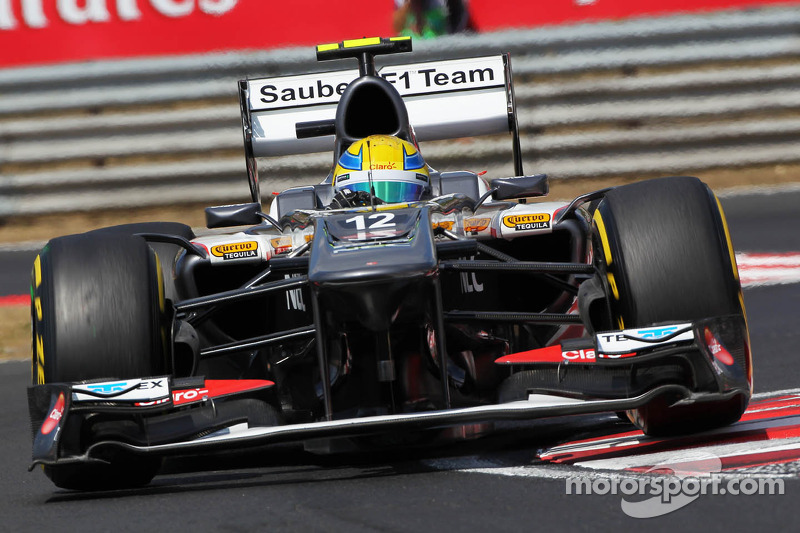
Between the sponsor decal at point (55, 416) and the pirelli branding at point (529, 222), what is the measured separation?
2093 mm

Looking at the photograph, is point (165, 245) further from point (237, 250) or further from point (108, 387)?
point (108, 387)

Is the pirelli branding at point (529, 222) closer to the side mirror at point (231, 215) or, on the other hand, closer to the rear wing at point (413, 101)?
the side mirror at point (231, 215)

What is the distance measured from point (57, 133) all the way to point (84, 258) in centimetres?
770

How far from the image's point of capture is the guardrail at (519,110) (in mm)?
11859

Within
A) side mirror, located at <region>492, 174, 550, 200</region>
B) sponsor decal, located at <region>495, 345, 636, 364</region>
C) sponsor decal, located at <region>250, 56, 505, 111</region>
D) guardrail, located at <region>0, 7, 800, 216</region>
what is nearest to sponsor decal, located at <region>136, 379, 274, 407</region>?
sponsor decal, located at <region>495, 345, 636, 364</region>

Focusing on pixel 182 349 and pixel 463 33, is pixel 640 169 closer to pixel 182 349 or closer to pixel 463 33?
pixel 463 33

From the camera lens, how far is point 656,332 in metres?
4.54

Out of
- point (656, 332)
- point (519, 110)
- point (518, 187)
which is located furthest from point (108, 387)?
point (519, 110)

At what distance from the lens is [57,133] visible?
12.2 m

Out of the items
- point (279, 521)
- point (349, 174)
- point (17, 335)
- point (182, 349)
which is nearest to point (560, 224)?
point (349, 174)

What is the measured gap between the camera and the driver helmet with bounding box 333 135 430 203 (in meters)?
6.06

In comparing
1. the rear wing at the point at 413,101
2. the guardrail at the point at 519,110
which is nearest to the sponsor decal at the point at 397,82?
the rear wing at the point at 413,101

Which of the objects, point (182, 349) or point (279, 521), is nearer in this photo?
point (279, 521)

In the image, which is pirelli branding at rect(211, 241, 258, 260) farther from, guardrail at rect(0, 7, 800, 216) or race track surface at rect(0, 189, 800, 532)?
guardrail at rect(0, 7, 800, 216)
